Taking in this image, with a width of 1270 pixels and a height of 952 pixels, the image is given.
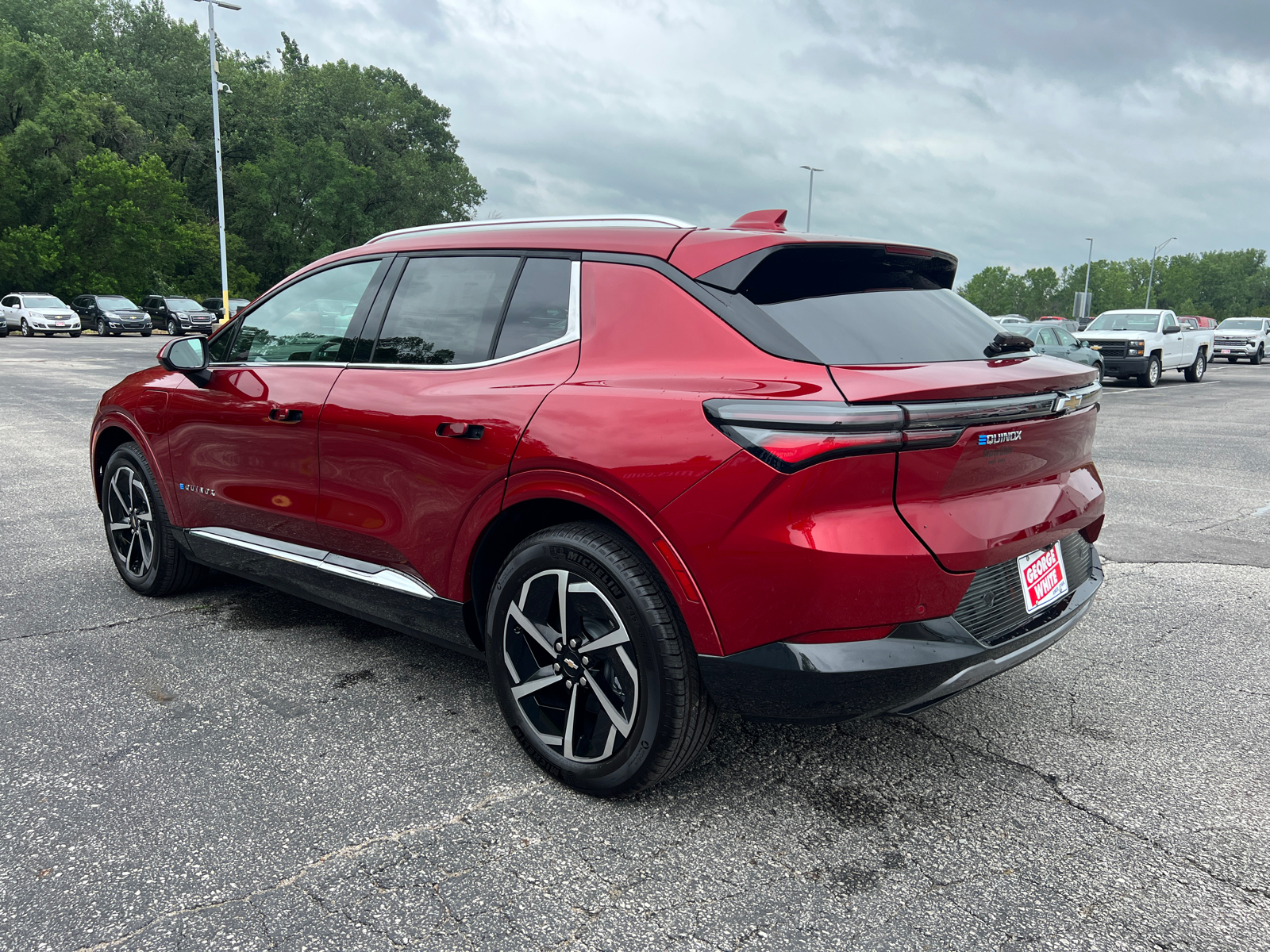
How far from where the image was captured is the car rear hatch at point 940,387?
93.4 inches

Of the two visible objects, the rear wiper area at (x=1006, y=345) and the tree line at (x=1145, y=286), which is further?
the tree line at (x=1145, y=286)

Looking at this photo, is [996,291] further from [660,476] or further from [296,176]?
[660,476]

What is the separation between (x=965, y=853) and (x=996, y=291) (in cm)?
18272

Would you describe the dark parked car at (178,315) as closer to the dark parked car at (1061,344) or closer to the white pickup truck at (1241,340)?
the dark parked car at (1061,344)

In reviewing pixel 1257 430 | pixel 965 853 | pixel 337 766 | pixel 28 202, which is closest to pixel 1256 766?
pixel 965 853

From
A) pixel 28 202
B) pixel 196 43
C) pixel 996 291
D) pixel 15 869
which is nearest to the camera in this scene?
pixel 15 869

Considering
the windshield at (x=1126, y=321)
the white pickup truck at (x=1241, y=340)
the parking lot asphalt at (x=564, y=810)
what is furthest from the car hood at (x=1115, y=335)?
the parking lot asphalt at (x=564, y=810)

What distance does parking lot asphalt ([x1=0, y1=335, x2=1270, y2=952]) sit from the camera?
88.7 inches

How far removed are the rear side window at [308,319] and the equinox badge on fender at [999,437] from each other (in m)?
2.37

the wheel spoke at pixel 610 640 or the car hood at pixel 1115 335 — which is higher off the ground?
the car hood at pixel 1115 335

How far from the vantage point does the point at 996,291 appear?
6678 inches

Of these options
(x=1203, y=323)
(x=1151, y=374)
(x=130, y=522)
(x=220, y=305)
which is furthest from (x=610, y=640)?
(x=1203, y=323)

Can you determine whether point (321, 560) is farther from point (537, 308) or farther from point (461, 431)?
point (537, 308)

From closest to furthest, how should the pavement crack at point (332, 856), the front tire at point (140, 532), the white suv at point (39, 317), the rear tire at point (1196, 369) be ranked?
the pavement crack at point (332, 856) < the front tire at point (140, 532) < the rear tire at point (1196, 369) < the white suv at point (39, 317)
